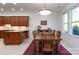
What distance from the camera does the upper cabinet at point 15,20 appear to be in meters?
14.0

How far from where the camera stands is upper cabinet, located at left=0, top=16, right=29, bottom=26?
550 inches

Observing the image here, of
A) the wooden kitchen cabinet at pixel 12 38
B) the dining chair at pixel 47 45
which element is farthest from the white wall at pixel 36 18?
the dining chair at pixel 47 45

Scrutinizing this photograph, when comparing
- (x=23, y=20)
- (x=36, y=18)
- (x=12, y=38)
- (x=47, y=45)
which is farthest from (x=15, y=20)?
(x=47, y=45)

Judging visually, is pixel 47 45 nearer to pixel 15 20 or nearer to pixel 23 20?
pixel 23 20

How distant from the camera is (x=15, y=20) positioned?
14.1 metres

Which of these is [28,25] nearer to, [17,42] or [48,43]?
[17,42]

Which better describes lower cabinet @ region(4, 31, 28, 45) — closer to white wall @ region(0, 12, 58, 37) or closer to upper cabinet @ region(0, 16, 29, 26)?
upper cabinet @ region(0, 16, 29, 26)

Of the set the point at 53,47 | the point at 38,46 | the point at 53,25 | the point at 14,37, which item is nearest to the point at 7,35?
the point at 14,37

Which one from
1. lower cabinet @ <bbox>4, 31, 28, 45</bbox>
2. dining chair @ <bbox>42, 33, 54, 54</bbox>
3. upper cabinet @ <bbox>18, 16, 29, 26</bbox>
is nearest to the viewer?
dining chair @ <bbox>42, 33, 54, 54</bbox>

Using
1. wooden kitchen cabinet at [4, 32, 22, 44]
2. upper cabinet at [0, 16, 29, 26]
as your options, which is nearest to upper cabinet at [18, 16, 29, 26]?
upper cabinet at [0, 16, 29, 26]

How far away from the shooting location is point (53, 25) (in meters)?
14.5
